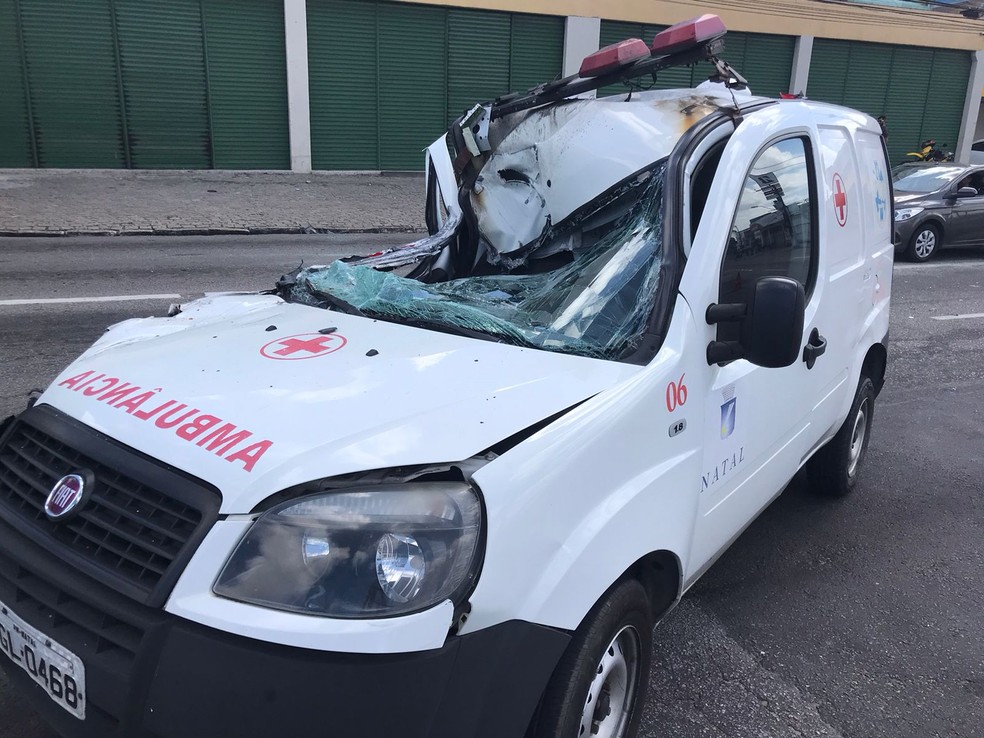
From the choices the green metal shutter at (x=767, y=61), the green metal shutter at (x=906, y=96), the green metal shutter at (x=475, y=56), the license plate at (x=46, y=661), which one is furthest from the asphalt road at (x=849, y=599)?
the green metal shutter at (x=906, y=96)

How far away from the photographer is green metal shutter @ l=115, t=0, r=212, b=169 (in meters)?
16.3

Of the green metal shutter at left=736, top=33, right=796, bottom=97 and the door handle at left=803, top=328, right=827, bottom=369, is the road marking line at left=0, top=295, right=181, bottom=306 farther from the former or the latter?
the green metal shutter at left=736, top=33, right=796, bottom=97

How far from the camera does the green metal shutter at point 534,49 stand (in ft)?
63.6

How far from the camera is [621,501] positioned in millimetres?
2096

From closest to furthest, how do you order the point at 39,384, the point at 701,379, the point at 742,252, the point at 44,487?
1. the point at 44,487
2. the point at 701,379
3. the point at 742,252
4. the point at 39,384

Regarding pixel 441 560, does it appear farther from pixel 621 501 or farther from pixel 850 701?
pixel 850 701

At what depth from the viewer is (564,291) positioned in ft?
9.28

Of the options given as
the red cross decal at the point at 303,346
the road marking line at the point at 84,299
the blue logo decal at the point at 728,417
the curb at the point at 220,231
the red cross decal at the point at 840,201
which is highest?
the red cross decal at the point at 840,201

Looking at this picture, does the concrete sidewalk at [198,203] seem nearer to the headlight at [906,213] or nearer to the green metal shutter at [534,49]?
the green metal shutter at [534,49]

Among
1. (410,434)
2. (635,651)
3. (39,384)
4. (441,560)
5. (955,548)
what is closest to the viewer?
(441,560)

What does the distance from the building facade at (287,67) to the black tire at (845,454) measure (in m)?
11.9

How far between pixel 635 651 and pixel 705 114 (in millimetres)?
1840

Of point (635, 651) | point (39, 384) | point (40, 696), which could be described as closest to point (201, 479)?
point (40, 696)

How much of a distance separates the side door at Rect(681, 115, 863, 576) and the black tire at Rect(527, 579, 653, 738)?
→ 0.41 m
